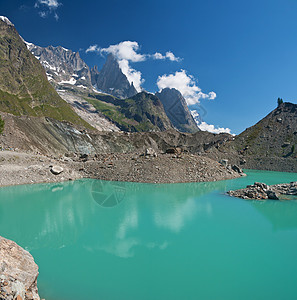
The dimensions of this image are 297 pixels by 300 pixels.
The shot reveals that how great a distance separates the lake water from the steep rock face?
63.7 m

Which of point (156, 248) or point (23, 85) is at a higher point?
point (23, 85)

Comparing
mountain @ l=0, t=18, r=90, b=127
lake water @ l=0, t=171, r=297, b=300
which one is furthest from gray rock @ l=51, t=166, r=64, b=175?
mountain @ l=0, t=18, r=90, b=127

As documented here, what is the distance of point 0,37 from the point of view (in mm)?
152625

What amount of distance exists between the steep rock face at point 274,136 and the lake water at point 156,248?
63.7 meters

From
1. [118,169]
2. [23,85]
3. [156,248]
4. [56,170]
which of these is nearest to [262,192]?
[156,248]

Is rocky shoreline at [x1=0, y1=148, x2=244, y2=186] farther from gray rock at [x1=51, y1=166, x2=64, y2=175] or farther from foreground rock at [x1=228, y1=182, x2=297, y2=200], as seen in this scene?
foreground rock at [x1=228, y1=182, x2=297, y2=200]

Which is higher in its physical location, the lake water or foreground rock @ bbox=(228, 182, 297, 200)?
foreground rock @ bbox=(228, 182, 297, 200)

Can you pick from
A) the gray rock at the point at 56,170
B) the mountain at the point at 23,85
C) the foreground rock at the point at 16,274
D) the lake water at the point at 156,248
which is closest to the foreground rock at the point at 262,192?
the lake water at the point at 156,248

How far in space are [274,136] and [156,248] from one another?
85566 mm

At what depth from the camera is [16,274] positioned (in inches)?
205

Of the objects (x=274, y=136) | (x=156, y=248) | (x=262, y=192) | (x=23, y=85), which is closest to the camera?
(x=156, y=248)

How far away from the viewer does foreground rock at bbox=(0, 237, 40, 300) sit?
461 centimetres

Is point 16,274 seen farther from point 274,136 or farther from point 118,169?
point 274,136

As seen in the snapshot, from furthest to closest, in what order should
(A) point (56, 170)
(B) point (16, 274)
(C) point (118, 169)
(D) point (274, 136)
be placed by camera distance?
(D) point (274, 136) < (C) point (118, 169) < (A) point (56, 170) < (B) point (16, 274)
